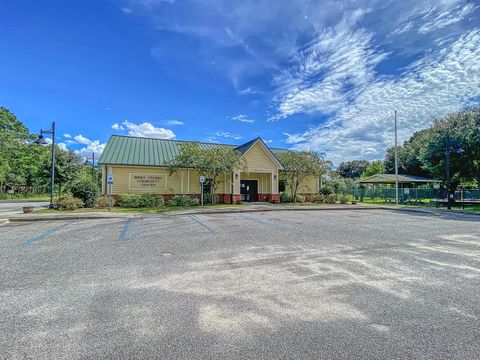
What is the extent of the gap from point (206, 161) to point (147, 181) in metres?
5.73

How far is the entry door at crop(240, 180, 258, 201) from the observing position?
89.4 ft

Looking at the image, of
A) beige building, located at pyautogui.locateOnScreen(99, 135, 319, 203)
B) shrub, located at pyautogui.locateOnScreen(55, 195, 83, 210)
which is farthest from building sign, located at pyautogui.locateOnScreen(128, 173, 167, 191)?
shrub, located at pyautogui.locateOnScreen(55, 195, 83, 210)

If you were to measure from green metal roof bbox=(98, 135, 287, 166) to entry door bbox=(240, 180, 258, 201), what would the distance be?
11.2 feet

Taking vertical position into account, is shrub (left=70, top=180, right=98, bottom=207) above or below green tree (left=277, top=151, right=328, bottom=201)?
below

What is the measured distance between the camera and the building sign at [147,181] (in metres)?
22.9

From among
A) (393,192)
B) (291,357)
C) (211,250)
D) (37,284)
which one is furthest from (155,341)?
(393,192)

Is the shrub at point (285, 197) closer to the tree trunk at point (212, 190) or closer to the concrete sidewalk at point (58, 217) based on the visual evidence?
the tree trunk at point (212, 190)

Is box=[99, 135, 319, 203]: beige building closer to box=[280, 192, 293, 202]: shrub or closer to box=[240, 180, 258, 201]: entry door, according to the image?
box=[240, 180, 258, 201]: entry door

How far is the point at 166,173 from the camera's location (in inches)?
942

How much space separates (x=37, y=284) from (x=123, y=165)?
18.6 meters

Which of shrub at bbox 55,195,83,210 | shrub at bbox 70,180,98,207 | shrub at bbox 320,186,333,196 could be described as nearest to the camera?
shrub at bbox 55,195,83,210

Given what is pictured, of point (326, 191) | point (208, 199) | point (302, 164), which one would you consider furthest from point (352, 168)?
point (208, 199)

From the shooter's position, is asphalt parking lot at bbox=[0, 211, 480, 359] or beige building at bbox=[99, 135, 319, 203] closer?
asphalt parking lot at bbox=[0, 211, 480, 359]

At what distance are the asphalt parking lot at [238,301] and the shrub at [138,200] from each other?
12.5 meters
